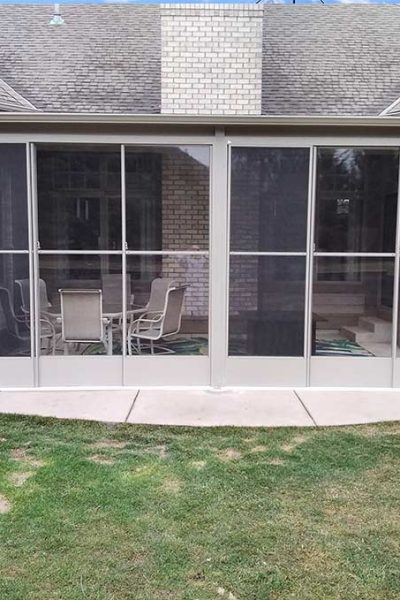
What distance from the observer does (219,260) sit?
626 cm

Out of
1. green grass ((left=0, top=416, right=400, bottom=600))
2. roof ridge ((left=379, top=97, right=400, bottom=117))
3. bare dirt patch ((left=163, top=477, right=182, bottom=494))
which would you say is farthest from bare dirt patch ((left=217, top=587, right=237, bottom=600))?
roof ridge ((left=379, top=97, right=400, bottom=117))

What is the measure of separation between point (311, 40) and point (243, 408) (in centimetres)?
814

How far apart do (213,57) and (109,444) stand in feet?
17.2

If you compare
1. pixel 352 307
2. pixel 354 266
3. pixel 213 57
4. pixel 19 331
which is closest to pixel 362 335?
pixel 352 307

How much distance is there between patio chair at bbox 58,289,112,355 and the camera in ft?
20.7

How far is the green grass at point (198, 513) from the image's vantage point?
9.12 ft

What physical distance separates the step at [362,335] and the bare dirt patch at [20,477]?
3.78m

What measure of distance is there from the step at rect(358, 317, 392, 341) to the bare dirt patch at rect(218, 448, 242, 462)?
102 inches

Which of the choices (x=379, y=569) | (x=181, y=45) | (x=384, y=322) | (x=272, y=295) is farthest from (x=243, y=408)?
(x=181, y=45)

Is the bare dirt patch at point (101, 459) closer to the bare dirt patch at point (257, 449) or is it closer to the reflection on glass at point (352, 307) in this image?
the bare dirt patch at point (257, 449)

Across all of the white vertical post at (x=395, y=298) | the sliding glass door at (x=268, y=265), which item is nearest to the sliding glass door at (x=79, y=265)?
the sliding glass door at (x=268, y=265)

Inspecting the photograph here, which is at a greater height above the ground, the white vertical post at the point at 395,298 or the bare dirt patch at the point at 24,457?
the white vertical post at the point at 395,298

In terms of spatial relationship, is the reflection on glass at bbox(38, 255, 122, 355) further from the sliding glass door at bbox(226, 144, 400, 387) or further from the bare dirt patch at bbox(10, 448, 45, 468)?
the bare dirt patch at bbox(10, 448, 45, 468)

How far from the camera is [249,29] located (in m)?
7.40
